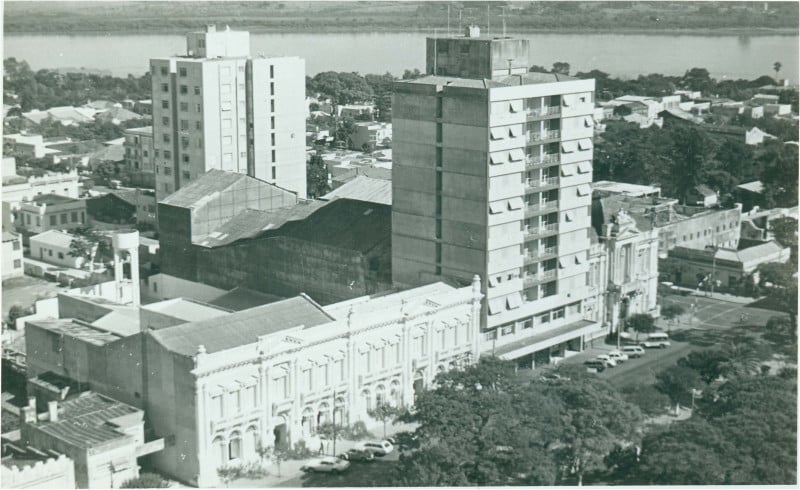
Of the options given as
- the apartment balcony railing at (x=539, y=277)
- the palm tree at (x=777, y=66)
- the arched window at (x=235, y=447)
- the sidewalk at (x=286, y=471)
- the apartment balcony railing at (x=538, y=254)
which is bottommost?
the sidewalk at (x=286, y=471)

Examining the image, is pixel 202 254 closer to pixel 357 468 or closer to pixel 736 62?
pixel 357 468

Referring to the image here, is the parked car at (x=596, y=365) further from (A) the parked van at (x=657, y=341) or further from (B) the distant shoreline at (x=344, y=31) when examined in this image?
(B) the distant shoreline at (x=344, y=31)

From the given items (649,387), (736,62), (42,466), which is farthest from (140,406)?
(736,62)

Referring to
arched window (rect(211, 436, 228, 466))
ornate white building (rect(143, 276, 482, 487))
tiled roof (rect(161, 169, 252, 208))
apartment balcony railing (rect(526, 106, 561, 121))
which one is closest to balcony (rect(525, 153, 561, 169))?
apartment balcony railing (rect(526, 106, 561, 121))

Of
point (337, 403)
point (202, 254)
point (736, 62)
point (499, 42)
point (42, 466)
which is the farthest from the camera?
point (736, 62)

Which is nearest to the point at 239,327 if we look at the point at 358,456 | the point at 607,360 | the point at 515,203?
the point at 358,456

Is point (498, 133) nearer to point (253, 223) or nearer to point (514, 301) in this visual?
point (514, 301)

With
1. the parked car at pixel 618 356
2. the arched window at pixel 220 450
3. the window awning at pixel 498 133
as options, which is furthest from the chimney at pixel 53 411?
the parked car at pixel 618 356
